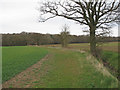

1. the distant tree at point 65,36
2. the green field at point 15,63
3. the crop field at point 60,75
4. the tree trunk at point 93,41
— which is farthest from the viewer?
the distant tree at point 65,36

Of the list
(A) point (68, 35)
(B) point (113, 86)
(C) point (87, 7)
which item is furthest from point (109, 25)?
(A) point (68, 35)

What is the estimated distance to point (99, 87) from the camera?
5.18 metres

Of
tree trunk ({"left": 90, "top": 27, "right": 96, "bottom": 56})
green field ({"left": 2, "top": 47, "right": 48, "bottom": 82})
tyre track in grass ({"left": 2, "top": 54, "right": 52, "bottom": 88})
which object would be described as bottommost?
green field ({"left": 2, "top": 47, "right": 48, "bottom": 82})

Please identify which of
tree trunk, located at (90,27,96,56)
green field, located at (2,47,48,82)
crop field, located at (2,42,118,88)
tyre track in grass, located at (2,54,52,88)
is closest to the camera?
crop field, located at (2,42,118,88)

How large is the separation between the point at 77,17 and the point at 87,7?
6.13 ft

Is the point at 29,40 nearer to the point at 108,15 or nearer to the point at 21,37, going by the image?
the point at 21,37

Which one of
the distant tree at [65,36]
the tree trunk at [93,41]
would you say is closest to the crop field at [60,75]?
the tree trunk at [93,41]

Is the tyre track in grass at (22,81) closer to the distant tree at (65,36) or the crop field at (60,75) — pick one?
the crop field at (60,75)

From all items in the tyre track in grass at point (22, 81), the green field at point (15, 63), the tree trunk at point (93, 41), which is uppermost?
the tree trunk at point (93, 41)

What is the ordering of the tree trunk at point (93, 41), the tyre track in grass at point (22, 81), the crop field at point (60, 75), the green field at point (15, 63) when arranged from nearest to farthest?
the crop field at point (60, 75) → the tyre track in grass at point (22, 81) → the green field at point (15, 63) → the tree trunk at point (93, 41)

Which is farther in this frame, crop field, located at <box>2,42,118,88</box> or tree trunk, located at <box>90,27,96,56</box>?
tree trunk, located at <box>90,27,96,56</box>

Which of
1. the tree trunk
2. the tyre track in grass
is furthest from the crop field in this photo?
the tree trunk

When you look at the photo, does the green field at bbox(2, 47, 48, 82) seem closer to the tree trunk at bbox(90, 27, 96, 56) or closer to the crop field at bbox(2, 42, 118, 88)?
the crop field at bbox(2, 42, 118, 88)

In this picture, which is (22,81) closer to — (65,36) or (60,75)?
(60,75)
